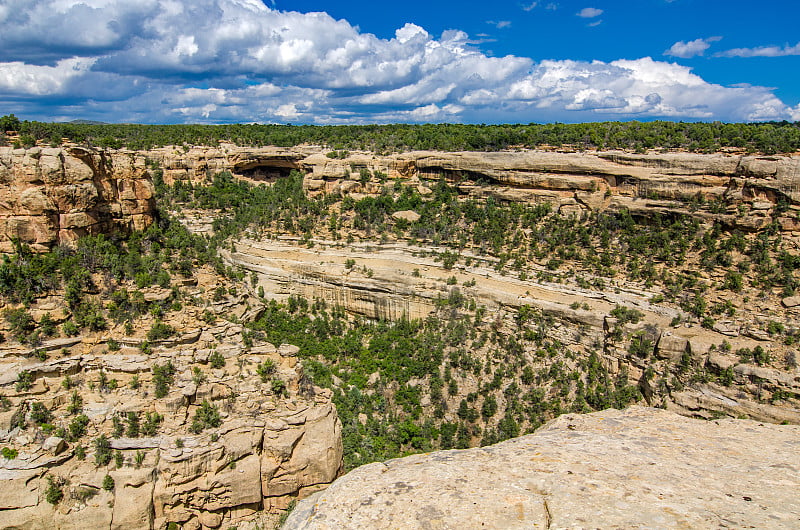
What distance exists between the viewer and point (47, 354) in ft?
51.8

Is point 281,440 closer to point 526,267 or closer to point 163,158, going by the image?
point 526,267

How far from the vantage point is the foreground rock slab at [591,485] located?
306 inches

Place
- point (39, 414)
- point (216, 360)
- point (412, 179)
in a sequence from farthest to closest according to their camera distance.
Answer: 1. point (412, 179)
2. point (216, 360)
3. point (39, 414)

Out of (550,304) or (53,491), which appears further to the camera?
(550,304)

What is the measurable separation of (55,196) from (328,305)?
2112 cm

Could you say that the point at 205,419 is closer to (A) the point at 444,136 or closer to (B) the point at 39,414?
(B) the point at 39,414

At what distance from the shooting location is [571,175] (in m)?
37.6

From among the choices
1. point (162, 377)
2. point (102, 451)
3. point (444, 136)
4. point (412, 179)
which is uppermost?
point (444, 136)

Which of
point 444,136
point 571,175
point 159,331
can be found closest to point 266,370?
point 159,331

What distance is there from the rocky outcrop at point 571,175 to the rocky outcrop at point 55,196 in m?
25.2

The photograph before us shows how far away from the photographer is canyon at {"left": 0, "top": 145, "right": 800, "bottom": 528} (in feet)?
44.3

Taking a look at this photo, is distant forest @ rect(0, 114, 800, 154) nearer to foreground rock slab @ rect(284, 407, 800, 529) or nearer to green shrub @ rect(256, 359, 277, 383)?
green shrub @ rect(256, 359, 277, 383)

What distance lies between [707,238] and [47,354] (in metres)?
37.0

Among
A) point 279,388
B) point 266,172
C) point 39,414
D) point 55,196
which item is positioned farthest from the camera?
point 266,172
